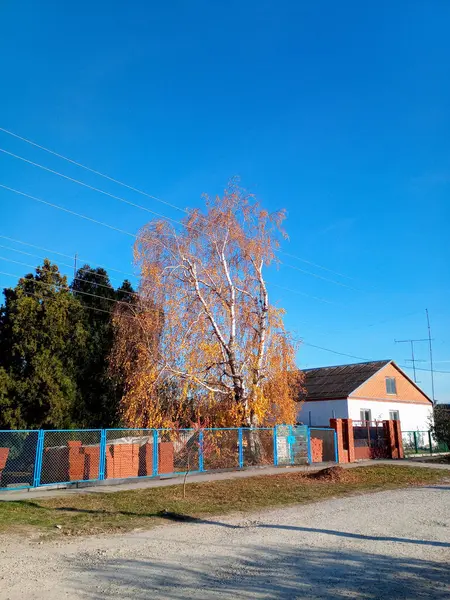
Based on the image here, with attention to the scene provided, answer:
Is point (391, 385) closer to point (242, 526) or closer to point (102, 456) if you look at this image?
point (102, 456)

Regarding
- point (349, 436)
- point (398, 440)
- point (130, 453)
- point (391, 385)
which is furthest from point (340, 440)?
point (391, 385)

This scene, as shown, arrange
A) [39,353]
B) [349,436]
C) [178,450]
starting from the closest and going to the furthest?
[39,353] → [178,450] → [349,436]

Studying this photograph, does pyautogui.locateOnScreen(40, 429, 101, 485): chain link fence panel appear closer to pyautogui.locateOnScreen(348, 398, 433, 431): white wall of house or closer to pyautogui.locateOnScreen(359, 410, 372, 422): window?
pyautogui.locateOnScreen(348, 398, 433, 431): white wall of house

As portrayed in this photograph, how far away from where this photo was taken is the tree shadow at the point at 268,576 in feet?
18.8

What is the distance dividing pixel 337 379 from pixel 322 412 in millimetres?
3706

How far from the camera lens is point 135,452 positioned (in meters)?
18.8

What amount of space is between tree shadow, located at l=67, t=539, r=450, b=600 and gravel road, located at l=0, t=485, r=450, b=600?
0.01m

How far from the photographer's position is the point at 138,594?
570 cm

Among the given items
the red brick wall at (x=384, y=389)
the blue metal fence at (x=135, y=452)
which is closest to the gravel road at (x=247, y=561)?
the blue metal fence at (x=135, y=452)

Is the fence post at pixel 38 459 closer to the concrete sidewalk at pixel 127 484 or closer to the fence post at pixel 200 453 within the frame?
the concrete sidewalk at pixel 127 484

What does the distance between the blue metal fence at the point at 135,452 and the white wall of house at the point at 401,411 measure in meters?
11.3

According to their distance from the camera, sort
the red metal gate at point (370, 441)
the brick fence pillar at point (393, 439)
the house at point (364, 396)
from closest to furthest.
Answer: the red metal gate at point (370, 441) < the brick fence pillar at point (393, 439) < the house at point (364, 396)

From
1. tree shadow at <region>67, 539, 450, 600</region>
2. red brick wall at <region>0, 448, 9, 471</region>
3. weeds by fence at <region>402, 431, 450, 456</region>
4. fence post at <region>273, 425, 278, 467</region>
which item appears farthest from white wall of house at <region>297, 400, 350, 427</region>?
tree shadow at <region>67, 539, 450, 600</region>

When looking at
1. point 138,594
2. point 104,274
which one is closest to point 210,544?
point 138,594
